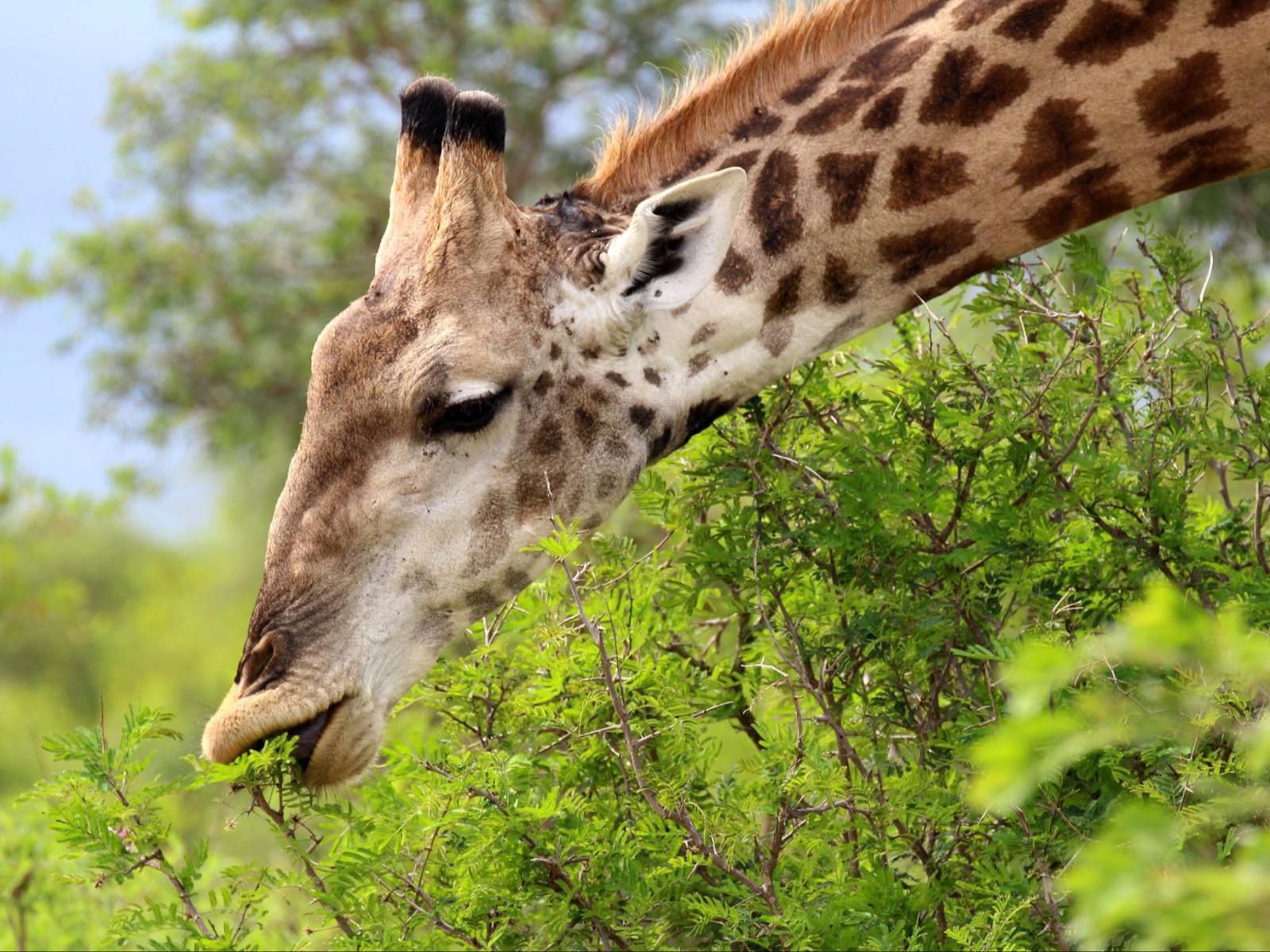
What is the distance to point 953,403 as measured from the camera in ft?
14.8

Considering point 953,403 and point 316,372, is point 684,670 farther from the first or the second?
point 316,372

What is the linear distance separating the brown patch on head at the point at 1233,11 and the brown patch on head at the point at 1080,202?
510mm

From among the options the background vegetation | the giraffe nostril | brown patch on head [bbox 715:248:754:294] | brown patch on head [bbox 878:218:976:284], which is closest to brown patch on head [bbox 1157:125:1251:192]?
the background vegetation

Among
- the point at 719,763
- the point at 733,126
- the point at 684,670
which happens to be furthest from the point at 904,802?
the point at 719,763

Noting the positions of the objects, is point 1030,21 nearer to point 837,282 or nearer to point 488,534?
point 837,282

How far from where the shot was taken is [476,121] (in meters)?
4.90

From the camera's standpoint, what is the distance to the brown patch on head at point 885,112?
195 inches

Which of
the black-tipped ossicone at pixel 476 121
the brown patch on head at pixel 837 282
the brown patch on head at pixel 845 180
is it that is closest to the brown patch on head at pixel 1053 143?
the brown patch on head at pixel 845 180

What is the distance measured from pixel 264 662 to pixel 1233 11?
3435 mm

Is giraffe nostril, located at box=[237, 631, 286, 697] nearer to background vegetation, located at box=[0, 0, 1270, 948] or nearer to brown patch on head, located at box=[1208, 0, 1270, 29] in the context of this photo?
background vegetation, located at box=[0, 0, 1270, 948]

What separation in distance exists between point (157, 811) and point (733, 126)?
8.96 feet

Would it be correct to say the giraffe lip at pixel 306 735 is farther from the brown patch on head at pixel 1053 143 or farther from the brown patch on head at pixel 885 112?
the brown patch on head at pixel 1053 143

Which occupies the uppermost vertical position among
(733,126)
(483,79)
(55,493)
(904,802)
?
(483,79)

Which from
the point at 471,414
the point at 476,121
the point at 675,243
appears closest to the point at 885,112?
the point at 675,243
